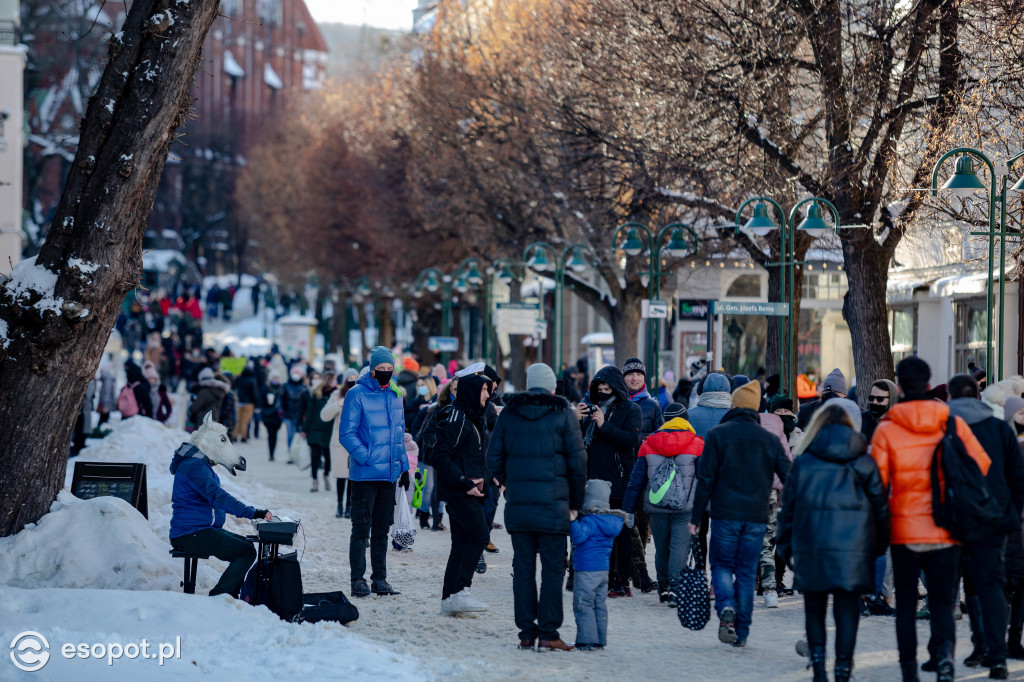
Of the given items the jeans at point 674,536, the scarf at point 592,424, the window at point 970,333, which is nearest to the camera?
the jeans at point 674,536

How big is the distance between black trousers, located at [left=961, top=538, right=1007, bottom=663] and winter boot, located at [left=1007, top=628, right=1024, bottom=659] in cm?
75

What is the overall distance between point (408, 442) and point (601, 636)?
6815 mm

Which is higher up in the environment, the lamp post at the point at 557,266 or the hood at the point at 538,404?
the lamp post at the point at 557,266

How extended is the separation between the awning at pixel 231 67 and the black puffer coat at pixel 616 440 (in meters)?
94.2

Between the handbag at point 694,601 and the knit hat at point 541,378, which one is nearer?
the knit hat at point 541,378

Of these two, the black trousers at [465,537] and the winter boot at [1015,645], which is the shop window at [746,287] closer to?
the black trousers at [465,537]

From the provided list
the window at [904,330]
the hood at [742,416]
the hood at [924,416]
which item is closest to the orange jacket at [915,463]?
the hood at [924,416]

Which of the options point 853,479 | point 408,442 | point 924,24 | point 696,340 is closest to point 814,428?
point 853,479

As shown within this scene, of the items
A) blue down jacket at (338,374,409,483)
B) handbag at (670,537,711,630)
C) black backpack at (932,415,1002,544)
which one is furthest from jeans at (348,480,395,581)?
black backpack at (932,415,1002,544)

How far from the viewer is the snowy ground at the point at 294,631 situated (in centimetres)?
805

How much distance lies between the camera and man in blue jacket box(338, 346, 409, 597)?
442 inches

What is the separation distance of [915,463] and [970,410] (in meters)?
0.58

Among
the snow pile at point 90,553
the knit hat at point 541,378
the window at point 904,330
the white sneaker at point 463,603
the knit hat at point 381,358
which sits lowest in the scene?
the white sneaker at point 463,603

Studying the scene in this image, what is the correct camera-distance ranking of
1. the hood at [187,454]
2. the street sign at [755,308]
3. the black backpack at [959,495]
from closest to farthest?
the black backpack at [959,495] → the hood at [187,454] → the street sign at [755,308]
